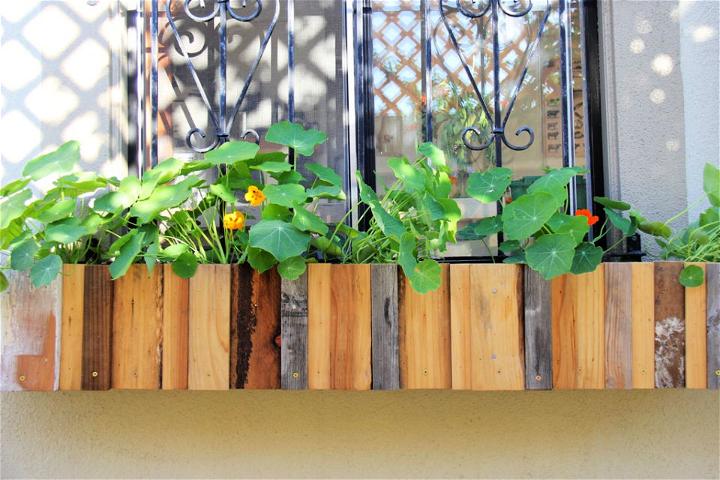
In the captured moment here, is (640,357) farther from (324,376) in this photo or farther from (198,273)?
(198,273)

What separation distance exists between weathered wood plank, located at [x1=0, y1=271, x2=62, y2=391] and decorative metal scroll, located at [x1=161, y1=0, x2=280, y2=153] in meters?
0.62

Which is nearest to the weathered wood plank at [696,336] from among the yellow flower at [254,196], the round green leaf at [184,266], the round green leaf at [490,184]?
the round green leaf at [490,184]

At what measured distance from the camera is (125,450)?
188cm

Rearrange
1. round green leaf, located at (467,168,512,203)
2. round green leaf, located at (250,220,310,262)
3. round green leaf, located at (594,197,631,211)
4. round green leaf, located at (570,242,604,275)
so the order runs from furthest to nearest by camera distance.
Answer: round green leaf, located at (594,197,631,211), round green leaf, located at (467,168,512,203), round green leaf, located at (570,242,604,275), round green leaf, located at (250,220,310,262)

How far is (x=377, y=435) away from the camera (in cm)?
188

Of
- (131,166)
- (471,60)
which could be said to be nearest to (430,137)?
(471,60)

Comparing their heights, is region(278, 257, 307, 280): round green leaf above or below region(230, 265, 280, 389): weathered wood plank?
above

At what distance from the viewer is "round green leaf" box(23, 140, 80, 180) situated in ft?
5.39

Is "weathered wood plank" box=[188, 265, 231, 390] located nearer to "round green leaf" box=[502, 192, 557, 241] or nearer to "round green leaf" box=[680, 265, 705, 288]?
"round green leaf" box=[502, 192, 557, 241]

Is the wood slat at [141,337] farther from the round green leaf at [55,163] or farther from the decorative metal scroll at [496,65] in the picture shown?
the decorative metal scroll at [496,65]

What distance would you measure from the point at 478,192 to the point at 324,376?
0.63m

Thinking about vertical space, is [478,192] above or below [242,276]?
above

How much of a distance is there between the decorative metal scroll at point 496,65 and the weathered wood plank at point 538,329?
0.50 meters

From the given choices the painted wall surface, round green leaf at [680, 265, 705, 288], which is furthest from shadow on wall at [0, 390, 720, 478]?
round green leaf at [680, 265, 705, 288]
